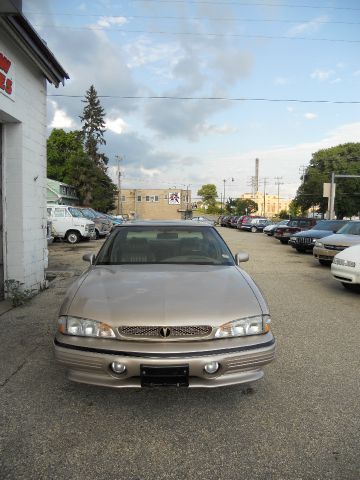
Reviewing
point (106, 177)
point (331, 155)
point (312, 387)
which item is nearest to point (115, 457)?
point (312, 387)

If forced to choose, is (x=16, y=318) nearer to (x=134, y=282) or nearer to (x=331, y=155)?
(x=134, y=282)

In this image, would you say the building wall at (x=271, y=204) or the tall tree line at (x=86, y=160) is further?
the building wall at (x=271, y=204)

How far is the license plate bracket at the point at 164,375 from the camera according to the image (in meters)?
2.81

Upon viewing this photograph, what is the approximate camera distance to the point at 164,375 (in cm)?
282

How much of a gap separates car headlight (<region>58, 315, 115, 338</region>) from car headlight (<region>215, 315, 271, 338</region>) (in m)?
0.80

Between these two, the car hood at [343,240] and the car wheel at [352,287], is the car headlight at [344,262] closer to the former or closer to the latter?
the car wheel at [352,287]

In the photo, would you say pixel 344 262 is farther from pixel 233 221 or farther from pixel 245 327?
pixel 233 221

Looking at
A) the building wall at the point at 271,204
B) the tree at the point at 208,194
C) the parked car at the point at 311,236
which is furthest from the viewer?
the building wall at the point at 271,204

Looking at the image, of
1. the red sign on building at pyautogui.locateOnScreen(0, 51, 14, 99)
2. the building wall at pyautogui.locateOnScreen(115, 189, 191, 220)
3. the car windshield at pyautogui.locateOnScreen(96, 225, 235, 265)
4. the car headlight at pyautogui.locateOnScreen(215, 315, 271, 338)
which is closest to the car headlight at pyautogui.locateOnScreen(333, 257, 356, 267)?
the car windshield at pyautogui.locateOnScreen(96, 225, 235, 265)

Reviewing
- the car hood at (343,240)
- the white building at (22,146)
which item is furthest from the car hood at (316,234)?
the white building at (22,146)

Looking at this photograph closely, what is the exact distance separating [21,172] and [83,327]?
4.85 meters

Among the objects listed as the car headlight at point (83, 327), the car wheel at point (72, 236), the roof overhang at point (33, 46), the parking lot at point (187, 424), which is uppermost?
the roof overhang at point (33, 46)

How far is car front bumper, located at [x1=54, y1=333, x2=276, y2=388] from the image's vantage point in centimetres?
283

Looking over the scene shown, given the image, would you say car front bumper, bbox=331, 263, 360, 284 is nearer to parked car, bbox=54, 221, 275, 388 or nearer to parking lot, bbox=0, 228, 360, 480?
parking lot, bbox=0, 228, 360, 480
